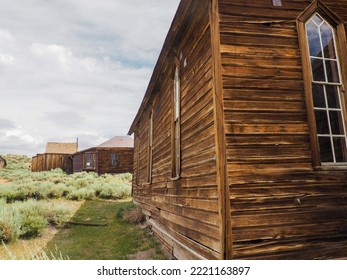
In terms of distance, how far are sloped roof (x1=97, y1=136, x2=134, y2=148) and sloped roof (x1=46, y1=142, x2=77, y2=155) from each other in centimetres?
1121

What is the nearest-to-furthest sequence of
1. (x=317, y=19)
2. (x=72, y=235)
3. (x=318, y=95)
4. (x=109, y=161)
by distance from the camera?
(x=317, y=19) → (x=318, y=95) → (x=72, y=235) → (x=109, y=161)

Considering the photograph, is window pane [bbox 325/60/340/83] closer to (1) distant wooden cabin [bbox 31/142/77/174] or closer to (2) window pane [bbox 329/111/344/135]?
(2) window pane [bbox 329/111/344/135]

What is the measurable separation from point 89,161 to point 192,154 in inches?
1124

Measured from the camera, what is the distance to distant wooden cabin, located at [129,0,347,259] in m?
3.67

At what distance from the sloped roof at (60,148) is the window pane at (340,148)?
39508 millimetres

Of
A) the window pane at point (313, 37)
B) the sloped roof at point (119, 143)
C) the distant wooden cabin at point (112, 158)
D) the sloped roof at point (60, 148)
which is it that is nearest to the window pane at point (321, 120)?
the window pane at point (313, 37)

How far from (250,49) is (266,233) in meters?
2.77

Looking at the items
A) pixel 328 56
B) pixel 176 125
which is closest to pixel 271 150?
pixel 328 56

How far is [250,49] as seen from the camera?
412cm

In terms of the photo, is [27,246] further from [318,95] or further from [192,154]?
[318,95]

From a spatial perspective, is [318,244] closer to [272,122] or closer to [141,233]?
[272,122]

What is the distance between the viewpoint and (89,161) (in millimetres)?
31484
